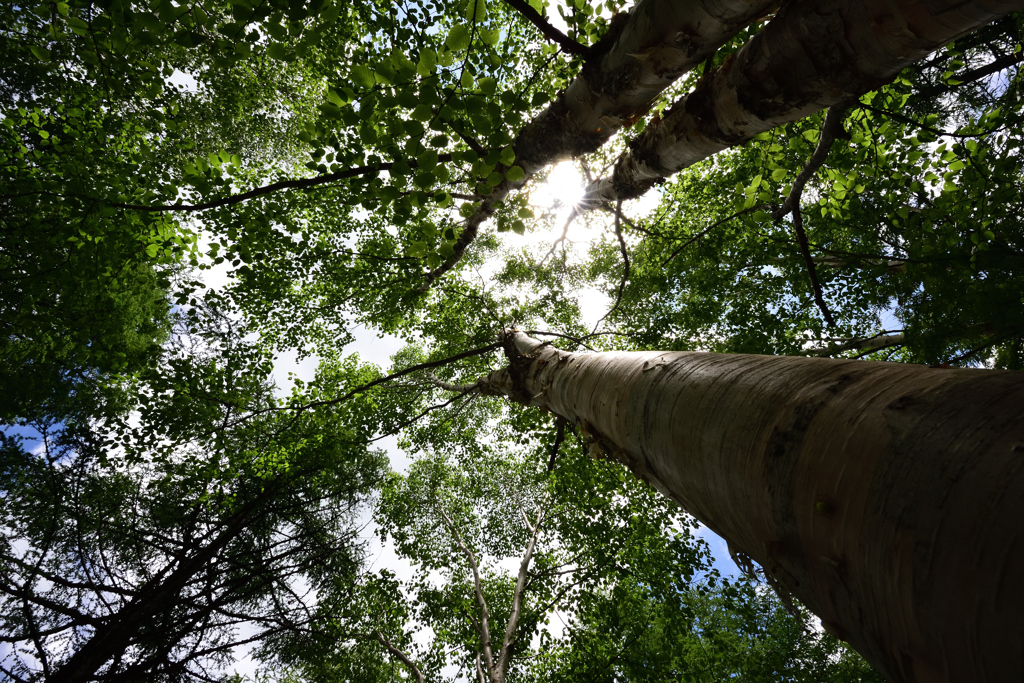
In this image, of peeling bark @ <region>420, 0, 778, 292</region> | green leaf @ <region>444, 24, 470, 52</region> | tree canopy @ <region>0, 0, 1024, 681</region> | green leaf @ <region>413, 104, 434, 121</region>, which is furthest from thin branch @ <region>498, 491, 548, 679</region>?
green leaf @ <region>444, 24, 470, 52</region>

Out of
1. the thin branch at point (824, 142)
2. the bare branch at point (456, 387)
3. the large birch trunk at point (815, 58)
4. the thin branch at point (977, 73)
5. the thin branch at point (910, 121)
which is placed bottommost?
the large birch trunk at point (815, 58)

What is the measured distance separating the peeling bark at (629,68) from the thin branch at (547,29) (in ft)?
0.31

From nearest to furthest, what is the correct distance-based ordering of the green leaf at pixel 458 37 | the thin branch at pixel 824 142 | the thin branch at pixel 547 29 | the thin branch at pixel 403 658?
the green leaf at pixel 458 37 → the thin branch at pixel 547 29 → the thin branch at pixel 824 142 → the thin branch at pixel 403 658

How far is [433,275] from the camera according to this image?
6477 mm

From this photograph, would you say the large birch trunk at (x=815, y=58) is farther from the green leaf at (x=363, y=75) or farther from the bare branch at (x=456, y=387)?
the bare branch at (x=456, y=387)

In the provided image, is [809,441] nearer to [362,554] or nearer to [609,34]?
[609,34]

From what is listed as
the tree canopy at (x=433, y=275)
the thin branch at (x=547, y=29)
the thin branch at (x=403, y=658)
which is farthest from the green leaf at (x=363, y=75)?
the thin branch at (x=403, y=658)

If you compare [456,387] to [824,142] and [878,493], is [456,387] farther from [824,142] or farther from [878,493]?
[878,493]

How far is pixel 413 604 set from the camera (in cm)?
790

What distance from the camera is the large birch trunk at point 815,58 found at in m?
1.25

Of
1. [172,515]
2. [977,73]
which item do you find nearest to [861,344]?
[977,73]

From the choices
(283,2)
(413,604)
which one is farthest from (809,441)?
(413,604)

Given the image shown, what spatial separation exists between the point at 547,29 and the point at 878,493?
264 centimetres

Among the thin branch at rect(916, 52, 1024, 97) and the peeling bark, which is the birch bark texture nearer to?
the peeling bark
